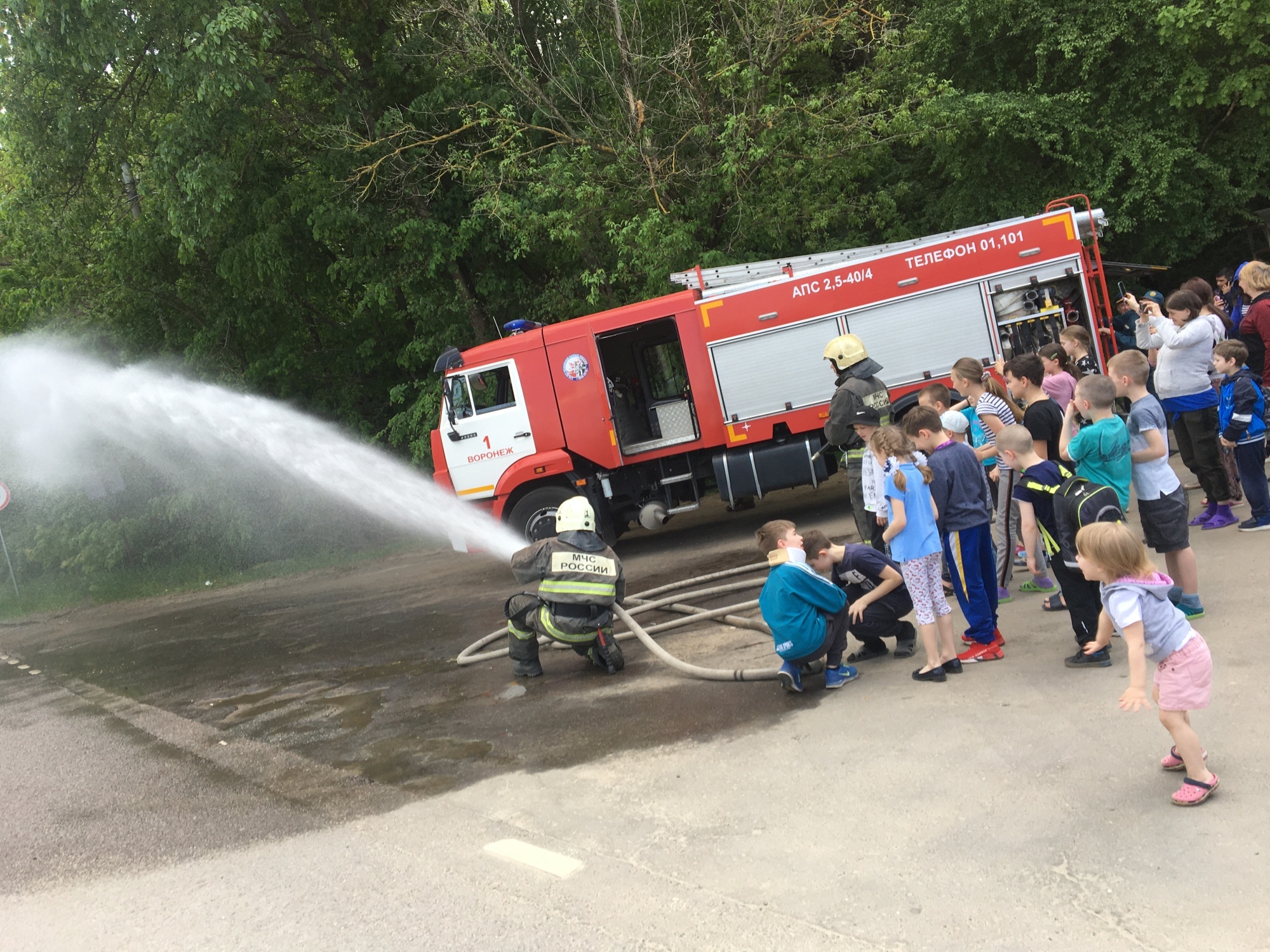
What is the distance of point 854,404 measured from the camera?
741 centimetres

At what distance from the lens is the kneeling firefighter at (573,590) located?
7.00m

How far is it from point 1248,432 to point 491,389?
793cm

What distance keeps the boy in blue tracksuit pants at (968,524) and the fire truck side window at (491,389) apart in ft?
23.0

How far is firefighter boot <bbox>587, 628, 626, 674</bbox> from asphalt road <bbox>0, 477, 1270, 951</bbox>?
15 centimetres

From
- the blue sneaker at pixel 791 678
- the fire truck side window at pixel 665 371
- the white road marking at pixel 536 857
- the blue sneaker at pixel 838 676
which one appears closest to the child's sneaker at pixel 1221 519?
the blue sneaker at pixel 838 676

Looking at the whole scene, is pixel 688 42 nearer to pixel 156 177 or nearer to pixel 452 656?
pixel 156 177

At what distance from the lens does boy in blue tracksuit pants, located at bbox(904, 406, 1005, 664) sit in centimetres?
578

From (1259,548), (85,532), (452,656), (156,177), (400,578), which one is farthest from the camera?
(85,532)

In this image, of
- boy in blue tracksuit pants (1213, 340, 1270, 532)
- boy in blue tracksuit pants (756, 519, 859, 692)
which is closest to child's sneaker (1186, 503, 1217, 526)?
boy in blue tracksuit pants (1213, 340, 1270, 532)

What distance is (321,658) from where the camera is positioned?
30.9ft

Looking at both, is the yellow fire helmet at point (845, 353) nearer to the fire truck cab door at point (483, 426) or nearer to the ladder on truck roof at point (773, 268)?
the ladder on truck roof at point (773, 268)

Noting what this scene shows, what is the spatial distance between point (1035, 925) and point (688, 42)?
13483 mm

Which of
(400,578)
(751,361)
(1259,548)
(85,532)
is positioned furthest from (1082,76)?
(85,532)

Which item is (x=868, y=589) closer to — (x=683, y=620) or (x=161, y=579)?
(x=683, y=620)
